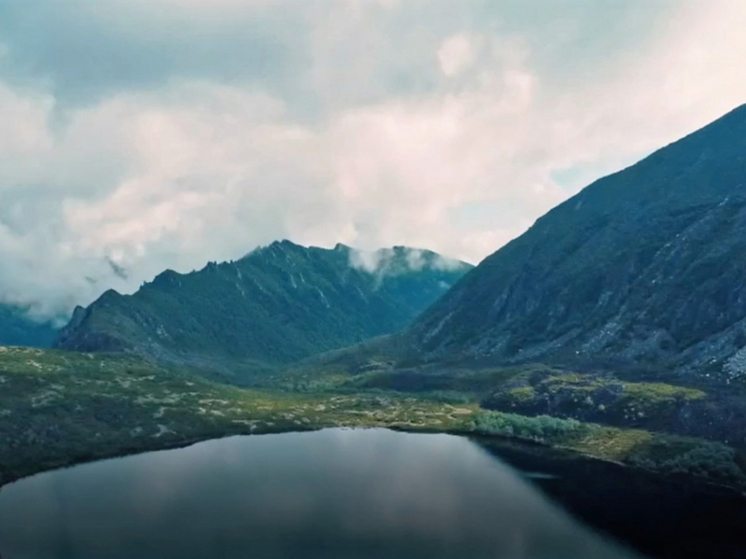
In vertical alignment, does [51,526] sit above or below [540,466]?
above

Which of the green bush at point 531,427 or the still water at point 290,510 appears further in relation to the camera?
the green bush at point 531,427

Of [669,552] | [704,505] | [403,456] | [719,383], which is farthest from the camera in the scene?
[719,383]

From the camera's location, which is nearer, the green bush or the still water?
the still water

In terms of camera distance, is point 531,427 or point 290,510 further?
point 531,427

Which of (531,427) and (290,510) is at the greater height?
(290,510)

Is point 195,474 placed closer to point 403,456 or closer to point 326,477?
point 326,477

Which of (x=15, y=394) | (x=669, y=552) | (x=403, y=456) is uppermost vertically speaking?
(x=15, y=394)

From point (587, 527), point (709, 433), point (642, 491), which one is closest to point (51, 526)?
point (587, 527)

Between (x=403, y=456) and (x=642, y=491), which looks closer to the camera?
(x=642, y=491)
